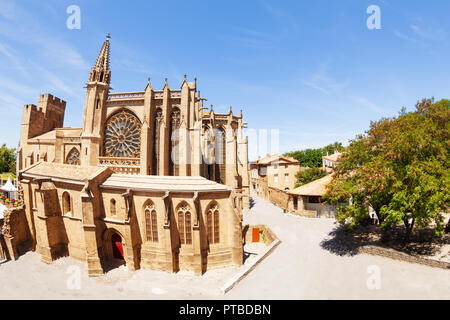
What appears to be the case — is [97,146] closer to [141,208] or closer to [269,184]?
[141,208]

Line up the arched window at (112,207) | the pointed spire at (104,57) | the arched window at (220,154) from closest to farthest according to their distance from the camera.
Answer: the arched window at (112,207)
the pointed spire at (104,57)
the arched window at (220,154)

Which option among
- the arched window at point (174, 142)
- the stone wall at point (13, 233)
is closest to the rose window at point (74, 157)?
the stone wall at point (13, 233)

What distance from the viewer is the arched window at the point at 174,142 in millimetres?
26609

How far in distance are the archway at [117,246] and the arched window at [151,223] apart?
3.10 meters

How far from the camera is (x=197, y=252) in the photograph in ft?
49.2

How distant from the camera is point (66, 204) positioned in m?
17.8

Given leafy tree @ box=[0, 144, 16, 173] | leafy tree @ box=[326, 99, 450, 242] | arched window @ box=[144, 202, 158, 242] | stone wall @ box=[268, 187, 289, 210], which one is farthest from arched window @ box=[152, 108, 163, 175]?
leafy tree @ box=[0, 144, 16, 173]

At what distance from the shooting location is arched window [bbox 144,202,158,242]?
15.5m

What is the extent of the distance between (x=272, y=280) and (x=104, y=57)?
3476cm

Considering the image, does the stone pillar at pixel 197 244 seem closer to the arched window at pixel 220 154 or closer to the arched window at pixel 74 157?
the arched window at pixel 220 154

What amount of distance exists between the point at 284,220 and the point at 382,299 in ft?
46.4
